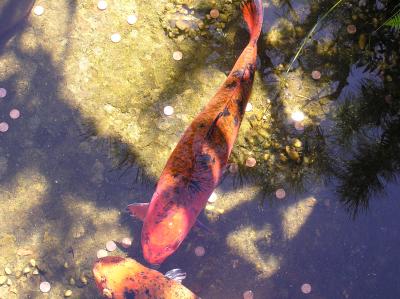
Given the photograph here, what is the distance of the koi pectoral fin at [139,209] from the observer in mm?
4844

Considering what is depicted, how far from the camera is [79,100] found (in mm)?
5434

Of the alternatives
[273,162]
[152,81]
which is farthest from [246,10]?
[273,162]

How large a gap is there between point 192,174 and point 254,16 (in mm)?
2213

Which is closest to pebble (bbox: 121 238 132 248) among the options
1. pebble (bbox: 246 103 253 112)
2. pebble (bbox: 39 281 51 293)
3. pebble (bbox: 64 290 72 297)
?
pebble (bbox: 64 290 72 297)

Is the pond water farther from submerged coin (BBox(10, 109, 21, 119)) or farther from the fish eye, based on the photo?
the fish eye

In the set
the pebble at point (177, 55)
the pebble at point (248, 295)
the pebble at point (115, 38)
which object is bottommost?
the pebble at point (248, 295)

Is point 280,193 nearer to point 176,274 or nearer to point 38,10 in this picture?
point 176,274

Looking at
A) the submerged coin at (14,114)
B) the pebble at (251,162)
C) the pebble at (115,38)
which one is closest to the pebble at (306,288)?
the pebble at (251,162)

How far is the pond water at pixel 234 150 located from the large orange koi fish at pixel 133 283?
240 mm

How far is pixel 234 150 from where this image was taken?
16.9 ft

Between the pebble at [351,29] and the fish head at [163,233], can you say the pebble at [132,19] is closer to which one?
the fish head at [163,233]

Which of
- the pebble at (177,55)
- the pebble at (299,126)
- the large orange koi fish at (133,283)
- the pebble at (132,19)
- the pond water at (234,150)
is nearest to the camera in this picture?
the large orange koi fish at (133,283)

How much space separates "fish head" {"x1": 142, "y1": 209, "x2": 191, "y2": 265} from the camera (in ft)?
14.6

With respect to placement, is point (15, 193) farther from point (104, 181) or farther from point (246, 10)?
point (246, 10)
